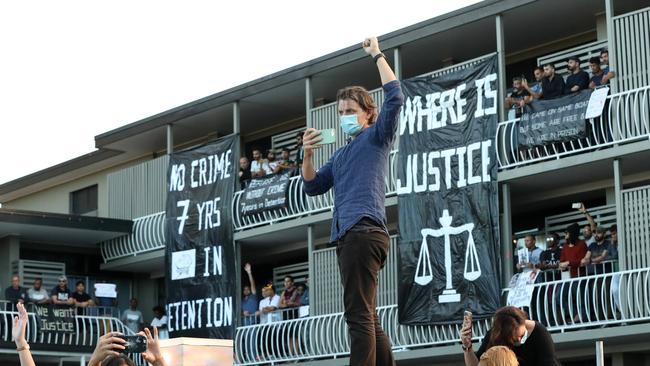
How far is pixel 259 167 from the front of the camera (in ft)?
97.3

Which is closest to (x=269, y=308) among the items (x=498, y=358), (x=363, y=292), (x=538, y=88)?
(x=538, y=88)

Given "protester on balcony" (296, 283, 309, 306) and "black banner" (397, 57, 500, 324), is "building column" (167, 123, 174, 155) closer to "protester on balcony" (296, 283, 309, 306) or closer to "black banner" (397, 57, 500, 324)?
"protester on balcony" (296, 283, 309, 306)

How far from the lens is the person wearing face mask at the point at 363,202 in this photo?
714cm

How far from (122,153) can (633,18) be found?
17037mm

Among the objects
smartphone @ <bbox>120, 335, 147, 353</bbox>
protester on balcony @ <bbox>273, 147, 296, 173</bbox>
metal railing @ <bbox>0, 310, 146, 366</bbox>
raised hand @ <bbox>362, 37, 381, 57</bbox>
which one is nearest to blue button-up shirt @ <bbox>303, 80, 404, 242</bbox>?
raised hand @ <bbox>362, 37, 381, 57</bbox>

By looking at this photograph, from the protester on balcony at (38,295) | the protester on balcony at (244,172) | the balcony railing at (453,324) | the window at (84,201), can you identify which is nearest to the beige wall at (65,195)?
the window at (84,201)

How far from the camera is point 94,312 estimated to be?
31.7 meters

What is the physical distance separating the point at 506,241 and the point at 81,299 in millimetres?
11480

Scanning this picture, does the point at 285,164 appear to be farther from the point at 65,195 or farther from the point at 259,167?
the point at 65,195

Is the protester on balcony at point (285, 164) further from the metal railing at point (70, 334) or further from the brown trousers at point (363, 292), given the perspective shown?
the brown trousers at point (363, 292)

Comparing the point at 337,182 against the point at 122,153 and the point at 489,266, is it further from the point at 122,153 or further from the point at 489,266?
the point at 122,153

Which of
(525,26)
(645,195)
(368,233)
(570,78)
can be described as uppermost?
(525,26)

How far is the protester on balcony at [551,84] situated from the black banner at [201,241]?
29.3 ft

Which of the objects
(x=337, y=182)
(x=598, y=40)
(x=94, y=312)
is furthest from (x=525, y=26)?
(x=337, y=182)
